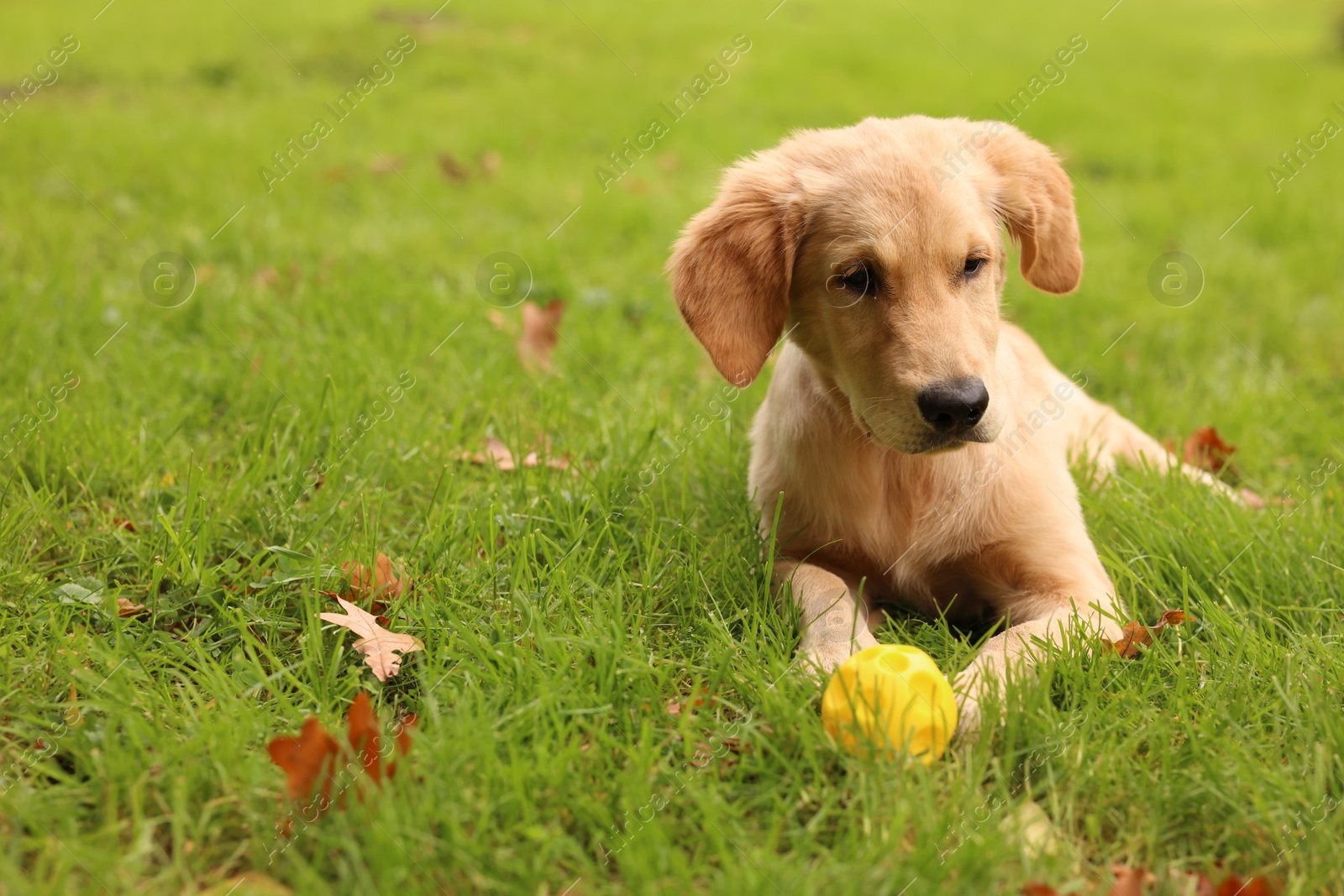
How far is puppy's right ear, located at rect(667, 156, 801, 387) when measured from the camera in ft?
8.25

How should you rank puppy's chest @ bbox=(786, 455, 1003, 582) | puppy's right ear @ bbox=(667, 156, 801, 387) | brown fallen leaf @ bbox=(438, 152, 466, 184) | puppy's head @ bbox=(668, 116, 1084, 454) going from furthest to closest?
brown fallen leaf @ bbox=(438, 152, 466, 184), puppy's chest @ bbox=(786, 455, 1003, 582), puppy's right ear @ bbox=(667, 156, 801, 387), puppy's head @ bbox=(668, 116, 1084, 454)

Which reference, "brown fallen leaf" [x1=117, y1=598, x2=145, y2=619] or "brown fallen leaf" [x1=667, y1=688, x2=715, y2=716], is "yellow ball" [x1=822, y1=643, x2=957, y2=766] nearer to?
"brown fallen leaf" [x1=667, y1=688, x2=715, y2=716]

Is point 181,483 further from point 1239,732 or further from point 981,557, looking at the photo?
point 1239,732

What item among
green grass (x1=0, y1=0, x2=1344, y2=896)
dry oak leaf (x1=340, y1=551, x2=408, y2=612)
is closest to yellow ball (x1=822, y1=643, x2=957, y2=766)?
green grass (x1=0, y1=0, x2=1344, y2=896)

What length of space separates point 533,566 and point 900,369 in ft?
3.30

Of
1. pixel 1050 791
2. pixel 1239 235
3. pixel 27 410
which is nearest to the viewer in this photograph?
pixel 1050 791

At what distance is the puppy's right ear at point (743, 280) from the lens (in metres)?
2.51

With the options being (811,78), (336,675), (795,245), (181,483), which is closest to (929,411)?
(795,245)

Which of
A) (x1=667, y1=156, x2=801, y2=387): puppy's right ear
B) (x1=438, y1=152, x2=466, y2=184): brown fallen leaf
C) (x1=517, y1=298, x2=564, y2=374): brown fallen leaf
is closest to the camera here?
(x1=667, y1=156, x2=801, y2=387): puppy's right ear

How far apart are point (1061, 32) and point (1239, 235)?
27.8ft

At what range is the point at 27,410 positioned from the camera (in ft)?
10.2

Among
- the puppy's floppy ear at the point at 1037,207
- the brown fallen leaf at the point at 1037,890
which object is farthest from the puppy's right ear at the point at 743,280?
the brown fallen leaf at the point at 1037,890

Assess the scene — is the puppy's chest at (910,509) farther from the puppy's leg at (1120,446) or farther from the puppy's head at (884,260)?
the puppy's leg at (1120,446)

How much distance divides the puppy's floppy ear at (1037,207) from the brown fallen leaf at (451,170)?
4.30 metres
